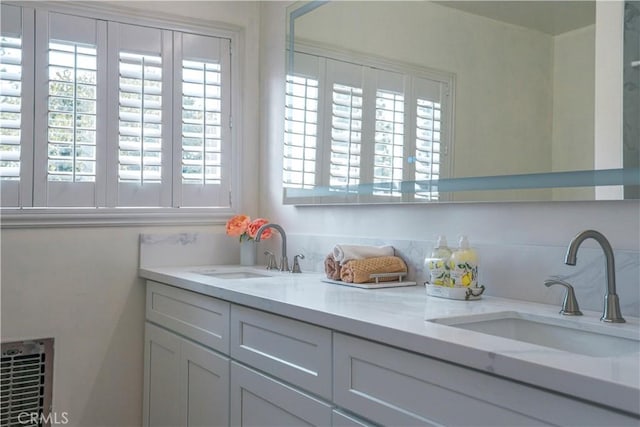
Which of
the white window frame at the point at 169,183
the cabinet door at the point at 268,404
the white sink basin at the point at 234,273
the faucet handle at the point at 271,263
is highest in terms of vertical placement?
the white window frame at the point at 169,183

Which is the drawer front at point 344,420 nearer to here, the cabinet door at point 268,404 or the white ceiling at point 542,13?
the cabinet door at point 268,404

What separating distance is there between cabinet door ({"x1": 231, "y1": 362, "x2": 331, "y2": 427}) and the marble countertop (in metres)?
0.21

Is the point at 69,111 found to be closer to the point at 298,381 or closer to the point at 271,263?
the point at 271,263

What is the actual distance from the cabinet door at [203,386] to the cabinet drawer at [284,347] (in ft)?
0.47

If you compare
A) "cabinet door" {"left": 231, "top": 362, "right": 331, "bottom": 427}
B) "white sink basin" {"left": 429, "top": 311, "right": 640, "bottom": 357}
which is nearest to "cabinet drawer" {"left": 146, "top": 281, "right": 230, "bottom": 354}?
"cabinet door" {"left": 231, "top": 362, "right": 331, "bottom": 427}

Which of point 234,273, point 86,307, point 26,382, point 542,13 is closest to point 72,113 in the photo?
point 86,307

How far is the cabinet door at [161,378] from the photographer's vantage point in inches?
91.8

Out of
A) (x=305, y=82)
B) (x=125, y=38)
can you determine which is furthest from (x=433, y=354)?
(x=125, y=38)

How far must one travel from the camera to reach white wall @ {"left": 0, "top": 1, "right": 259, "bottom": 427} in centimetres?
243

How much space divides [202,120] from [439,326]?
6.21 ft

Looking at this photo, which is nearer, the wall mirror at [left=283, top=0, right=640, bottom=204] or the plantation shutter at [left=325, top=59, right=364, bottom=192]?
the wall mirror at [left=283, top=0, right=640, bottom=204]

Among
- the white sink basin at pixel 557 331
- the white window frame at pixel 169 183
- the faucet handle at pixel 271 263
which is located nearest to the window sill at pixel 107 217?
the white window frame at pixel 169 183

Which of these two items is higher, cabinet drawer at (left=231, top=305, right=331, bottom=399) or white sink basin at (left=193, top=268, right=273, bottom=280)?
white sink basin at (left=193, top=268, right=273, bottom=280)
